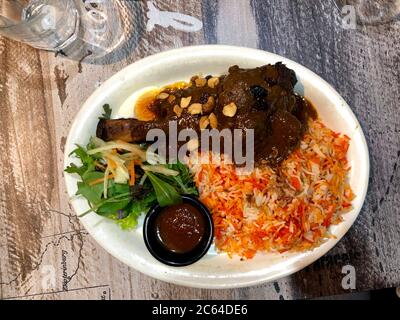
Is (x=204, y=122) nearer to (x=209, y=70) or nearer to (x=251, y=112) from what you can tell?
(x=251, y=112)

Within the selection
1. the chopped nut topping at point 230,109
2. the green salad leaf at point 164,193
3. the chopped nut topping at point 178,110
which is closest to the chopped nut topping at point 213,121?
the chopped nut topping at point 230,109

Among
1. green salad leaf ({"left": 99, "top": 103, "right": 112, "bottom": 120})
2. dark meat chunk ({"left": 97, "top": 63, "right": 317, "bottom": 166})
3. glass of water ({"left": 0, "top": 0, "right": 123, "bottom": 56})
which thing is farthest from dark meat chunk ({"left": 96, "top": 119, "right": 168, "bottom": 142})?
glass of water ({"left": 0, "top": 0, "right": 123, "bottom": 56})

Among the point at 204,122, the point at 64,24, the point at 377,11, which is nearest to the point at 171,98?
the point at 204,122

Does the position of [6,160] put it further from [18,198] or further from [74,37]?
[74,37]

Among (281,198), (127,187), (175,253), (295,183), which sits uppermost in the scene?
(127,187)

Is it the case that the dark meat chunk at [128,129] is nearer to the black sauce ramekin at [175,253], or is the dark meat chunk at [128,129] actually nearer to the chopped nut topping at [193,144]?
the chopped nut topping at [193,144]
